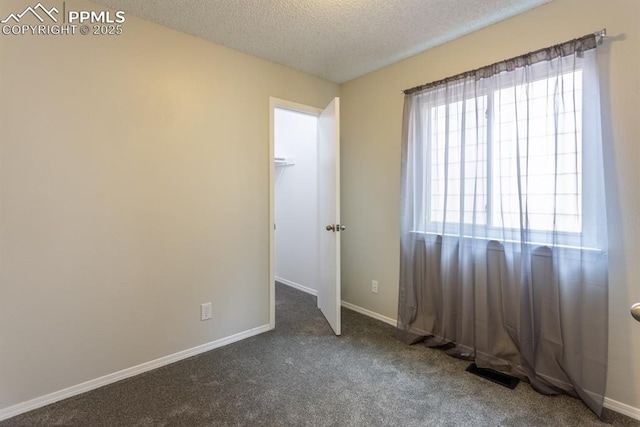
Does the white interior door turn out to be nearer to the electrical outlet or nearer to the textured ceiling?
the textured ceiling

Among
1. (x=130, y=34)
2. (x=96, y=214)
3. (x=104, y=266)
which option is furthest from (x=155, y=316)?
(x=130, y=34)

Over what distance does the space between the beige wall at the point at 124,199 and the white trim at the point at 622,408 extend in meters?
2.37

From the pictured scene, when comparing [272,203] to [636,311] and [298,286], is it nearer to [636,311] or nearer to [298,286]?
[298,286]

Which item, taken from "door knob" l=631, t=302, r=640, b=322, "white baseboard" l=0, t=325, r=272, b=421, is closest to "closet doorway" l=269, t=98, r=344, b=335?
"white baseboard" l=0, t=325, r=272, b=421

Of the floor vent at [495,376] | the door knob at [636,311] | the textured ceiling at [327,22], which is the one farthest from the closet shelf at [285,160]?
the door knob at [636,311]

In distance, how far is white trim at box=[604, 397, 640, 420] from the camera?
1.71 metres

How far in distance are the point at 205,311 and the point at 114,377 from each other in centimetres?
68

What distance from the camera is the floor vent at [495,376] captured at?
2007 mm

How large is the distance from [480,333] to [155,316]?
231 centimetres

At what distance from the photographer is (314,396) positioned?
190cm

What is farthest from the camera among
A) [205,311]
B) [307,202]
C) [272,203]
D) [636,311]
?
[307,202]

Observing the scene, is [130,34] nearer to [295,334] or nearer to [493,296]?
[295,334]

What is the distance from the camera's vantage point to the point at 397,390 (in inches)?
77.1

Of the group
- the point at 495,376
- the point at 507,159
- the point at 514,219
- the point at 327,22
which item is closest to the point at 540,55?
the point at 507,159
